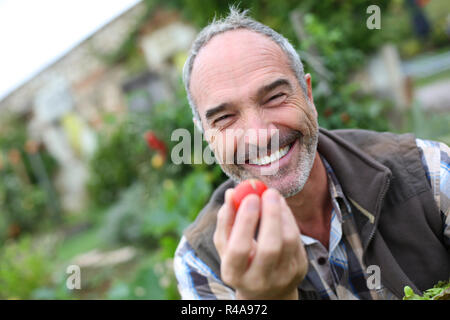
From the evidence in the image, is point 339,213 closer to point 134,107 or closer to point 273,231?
point 273,231

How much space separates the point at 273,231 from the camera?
966mm

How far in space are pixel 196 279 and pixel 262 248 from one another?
0.95 meters

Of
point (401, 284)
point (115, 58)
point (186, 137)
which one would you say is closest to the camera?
point (401, 284)

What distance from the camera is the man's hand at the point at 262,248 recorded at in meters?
0.98

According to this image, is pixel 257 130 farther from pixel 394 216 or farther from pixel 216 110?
pixel 394 216

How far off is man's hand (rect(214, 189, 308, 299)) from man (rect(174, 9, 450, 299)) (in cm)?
37

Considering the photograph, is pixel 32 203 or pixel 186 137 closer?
pixel 186 137

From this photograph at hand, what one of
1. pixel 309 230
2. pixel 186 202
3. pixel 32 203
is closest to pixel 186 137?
pixel 186 202

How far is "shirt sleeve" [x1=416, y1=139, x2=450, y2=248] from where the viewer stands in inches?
60.6

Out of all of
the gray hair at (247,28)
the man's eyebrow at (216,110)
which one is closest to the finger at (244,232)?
the man's eyebrow at (216,110)

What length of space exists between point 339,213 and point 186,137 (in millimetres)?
2559

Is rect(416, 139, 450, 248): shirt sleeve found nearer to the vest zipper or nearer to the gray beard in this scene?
the vest zipper

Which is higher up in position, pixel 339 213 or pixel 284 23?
pixel 284 23

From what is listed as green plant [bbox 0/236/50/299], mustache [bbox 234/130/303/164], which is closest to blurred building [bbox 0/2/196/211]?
green plant [bbox 0/236/50/299]
